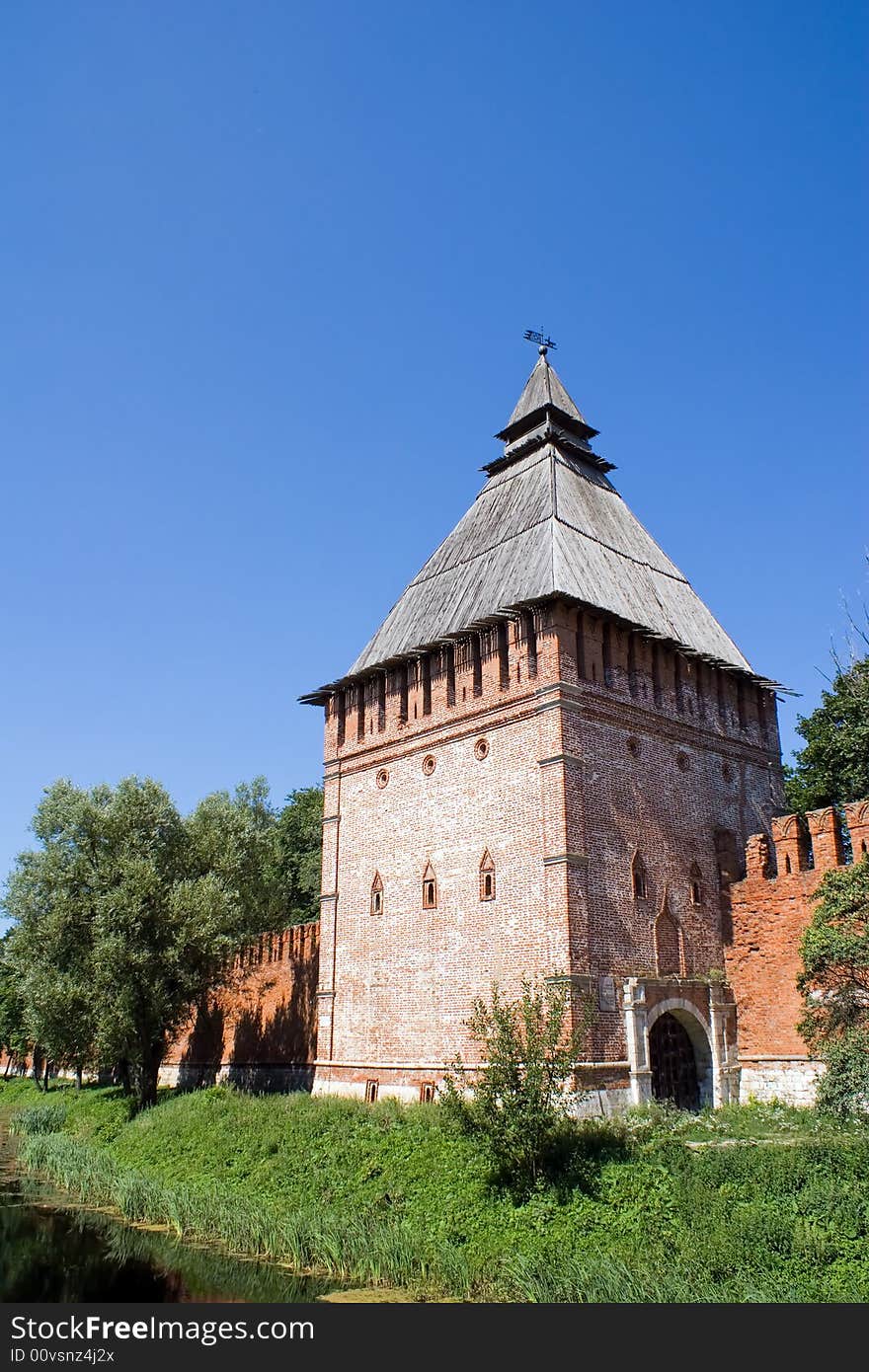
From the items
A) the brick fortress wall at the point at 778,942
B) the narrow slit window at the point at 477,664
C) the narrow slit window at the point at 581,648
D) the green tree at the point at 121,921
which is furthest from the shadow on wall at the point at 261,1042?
the narrow slit window at the point at 581,648

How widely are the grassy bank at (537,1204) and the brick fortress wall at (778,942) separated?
1145mm

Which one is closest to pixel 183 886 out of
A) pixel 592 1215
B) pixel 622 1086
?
pixel 622 1086

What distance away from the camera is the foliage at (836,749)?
2602cm

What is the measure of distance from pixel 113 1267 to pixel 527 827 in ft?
31.6

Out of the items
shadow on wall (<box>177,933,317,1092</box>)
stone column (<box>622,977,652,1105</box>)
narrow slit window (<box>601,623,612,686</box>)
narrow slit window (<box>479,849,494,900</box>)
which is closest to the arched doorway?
stone column (<box>622,977,652,1105</box>)

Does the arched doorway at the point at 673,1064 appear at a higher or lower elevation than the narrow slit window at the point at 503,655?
lower

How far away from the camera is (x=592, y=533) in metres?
23.7

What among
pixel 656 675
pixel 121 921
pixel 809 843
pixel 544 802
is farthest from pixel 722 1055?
pixel 121 921

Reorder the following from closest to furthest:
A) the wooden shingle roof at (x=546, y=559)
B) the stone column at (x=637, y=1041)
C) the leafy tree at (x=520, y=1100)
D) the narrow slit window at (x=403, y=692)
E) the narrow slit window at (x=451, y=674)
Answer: the leafy tree at (x=520, y=1100)
the stone column at (x=637, y=1041)
the wooden shingle roof at (x=546, y=559)
the narrow slit window at (x=451, y=674)
the narrow slit window at (x=403, y=692)

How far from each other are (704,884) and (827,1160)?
28.0 feet

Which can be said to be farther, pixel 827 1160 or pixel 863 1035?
pixel 863 1035

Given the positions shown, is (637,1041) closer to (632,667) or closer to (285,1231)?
(285,1231)

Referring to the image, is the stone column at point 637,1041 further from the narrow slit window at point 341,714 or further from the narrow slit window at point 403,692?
the narrow slit window at point 341,714

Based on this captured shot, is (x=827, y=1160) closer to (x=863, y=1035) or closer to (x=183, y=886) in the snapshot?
(x=863, y=1035)
